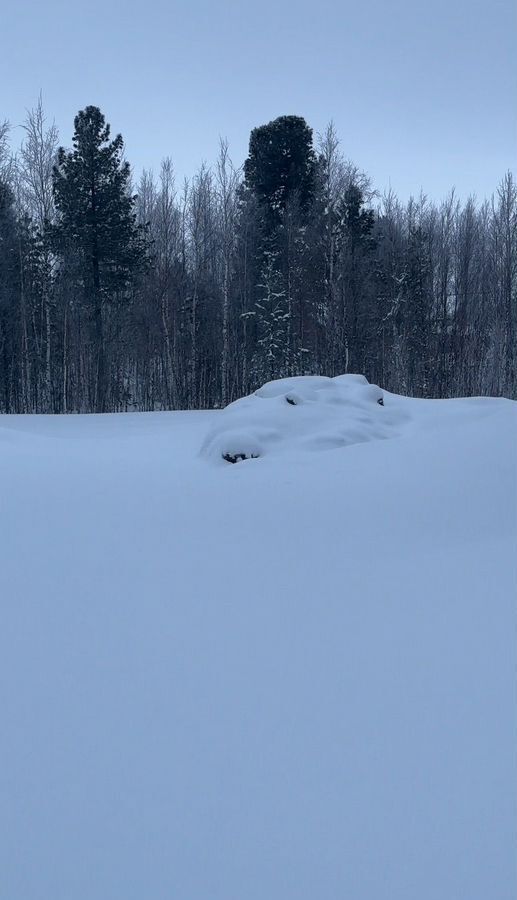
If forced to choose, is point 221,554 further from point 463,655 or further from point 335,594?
point 463,655

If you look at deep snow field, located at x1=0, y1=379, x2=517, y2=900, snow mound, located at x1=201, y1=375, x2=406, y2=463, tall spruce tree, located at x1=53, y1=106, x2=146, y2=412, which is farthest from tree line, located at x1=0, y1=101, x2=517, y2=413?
deep snow field, located at x1=0, y1=379, x2=517, y2=900

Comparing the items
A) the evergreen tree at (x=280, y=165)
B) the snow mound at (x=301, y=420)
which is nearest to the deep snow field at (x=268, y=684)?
the snow mound at (x=301, y=420)

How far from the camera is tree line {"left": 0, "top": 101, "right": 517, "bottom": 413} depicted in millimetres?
17891

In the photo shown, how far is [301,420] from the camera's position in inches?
257

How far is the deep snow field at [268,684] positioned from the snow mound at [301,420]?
42.0 inches

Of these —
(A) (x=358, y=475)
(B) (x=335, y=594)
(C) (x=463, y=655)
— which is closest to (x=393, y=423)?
(A) (x=358, y=475)

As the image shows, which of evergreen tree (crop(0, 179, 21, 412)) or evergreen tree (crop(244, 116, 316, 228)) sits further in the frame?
evergreen tree (crop(244, 116, 316, 228))

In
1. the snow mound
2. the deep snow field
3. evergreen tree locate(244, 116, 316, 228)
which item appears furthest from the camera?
evergreen tree locate(244, 116, 316, 228)

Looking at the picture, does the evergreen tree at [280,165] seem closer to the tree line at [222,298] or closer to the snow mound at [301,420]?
the tree line at [222,298]

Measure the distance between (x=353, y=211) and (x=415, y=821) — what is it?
2200 cm

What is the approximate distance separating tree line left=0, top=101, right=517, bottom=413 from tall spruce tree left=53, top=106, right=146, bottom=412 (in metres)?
0.04

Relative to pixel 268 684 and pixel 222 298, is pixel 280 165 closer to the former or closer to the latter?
pixel 222 298

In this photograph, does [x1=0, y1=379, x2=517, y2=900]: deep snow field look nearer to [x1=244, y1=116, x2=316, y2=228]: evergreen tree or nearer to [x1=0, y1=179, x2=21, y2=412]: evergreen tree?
[x1=0, y1=179, x2=21, y2=412]: evergreen tree

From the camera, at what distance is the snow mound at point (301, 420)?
19.7ft
